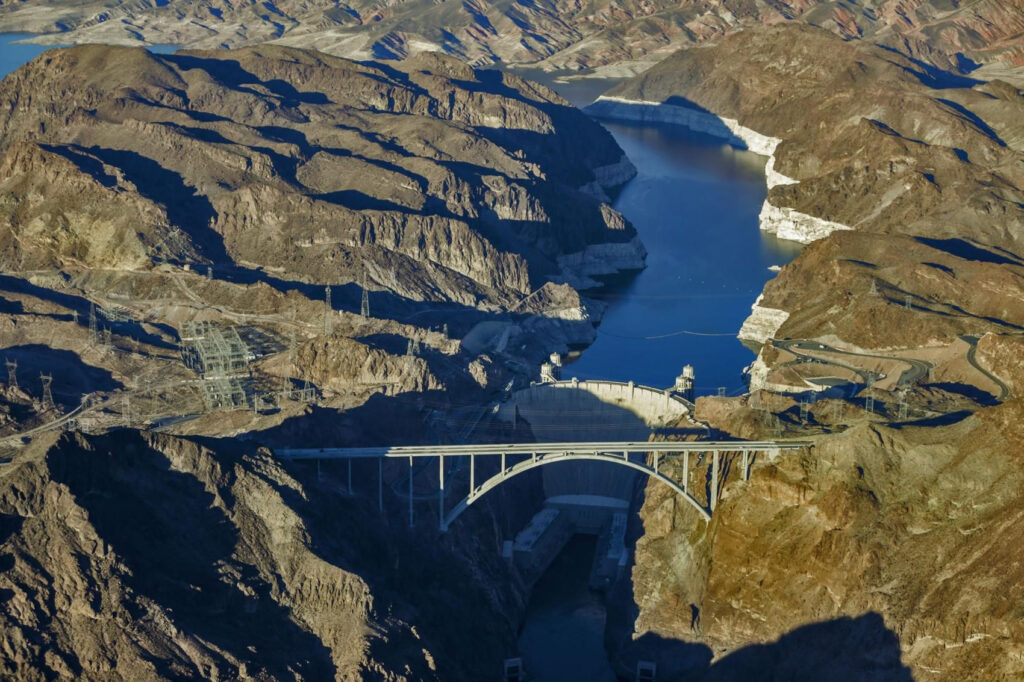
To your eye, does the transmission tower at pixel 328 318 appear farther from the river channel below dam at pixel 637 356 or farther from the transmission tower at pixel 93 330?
the river channel below dam at pixel 637 356

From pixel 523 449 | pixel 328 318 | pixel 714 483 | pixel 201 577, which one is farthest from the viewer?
pixel 328 318

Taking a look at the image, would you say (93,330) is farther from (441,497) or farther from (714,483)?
(714,483)

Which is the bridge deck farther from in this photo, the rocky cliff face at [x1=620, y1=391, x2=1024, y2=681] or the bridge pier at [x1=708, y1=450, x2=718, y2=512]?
the rocky cliff face at [x1=620, y1=391, x2=1024, y2=681]

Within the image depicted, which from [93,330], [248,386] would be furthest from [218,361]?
[93,330]

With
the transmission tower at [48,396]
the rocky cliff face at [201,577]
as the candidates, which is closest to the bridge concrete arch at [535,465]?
the rocky cliff face at [201,577]

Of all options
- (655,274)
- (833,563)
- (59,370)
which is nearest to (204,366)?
(59,370)
